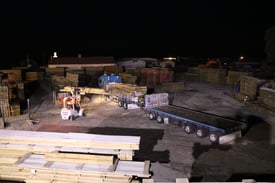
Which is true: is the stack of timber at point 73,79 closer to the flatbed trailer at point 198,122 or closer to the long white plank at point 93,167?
the flatbed trailer at point 198,122

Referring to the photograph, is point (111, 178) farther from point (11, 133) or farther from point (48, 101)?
point (48, 101)

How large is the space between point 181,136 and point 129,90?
9.39 m

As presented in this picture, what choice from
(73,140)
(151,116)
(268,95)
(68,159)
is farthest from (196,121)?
(68,159)

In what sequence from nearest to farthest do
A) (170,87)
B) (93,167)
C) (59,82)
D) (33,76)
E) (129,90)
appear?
1. (93,167)
2. (129,90)
3. (59,82)
4. (170,87)
5. (33,76)

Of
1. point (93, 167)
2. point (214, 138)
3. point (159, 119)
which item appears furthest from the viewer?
point (159, 119)

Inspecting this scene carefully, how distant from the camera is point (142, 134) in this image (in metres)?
19.4

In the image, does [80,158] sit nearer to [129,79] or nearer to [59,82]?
[129,79]

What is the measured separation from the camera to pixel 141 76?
42.8m

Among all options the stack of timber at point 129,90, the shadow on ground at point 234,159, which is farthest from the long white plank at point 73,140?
the stack of timber at point 129,90

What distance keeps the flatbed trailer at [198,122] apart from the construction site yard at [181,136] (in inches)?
19.1

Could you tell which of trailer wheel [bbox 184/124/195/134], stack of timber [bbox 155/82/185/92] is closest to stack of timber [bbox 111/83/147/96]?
trailer wheel [bbox 184/124/195/134]

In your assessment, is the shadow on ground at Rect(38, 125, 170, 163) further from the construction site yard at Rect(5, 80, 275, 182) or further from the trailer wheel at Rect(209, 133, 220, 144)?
the trailer wheel at Rect(209, 133, 220, 144)

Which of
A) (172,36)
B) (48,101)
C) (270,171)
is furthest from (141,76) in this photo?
(172,36)

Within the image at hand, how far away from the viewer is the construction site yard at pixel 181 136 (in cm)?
1392
